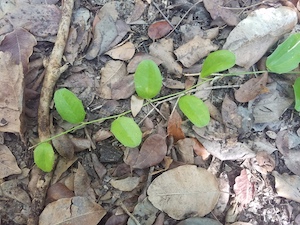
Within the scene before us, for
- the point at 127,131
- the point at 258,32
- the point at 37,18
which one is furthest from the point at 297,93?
the point at 37,18

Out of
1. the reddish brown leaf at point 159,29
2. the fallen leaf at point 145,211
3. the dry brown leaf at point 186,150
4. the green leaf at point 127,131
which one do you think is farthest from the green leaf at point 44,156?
the reddish brown leaf at point 159,29

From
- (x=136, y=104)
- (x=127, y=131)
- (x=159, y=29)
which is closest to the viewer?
(x=127, y=131)

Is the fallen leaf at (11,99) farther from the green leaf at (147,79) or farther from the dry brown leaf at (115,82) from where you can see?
the green leaf at (147,79)

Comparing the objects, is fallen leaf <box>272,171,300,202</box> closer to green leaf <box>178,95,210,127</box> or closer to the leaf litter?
the leaf litter

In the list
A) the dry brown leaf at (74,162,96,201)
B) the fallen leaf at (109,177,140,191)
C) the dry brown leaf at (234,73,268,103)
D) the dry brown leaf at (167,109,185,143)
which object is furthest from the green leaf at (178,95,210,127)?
the dry brown leaf at (74,162,96,201)

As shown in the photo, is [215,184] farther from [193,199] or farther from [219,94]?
[219,94]

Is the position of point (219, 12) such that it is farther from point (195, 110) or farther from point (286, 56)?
point (195, 110)

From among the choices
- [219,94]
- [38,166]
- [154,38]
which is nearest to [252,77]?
[219,94]
